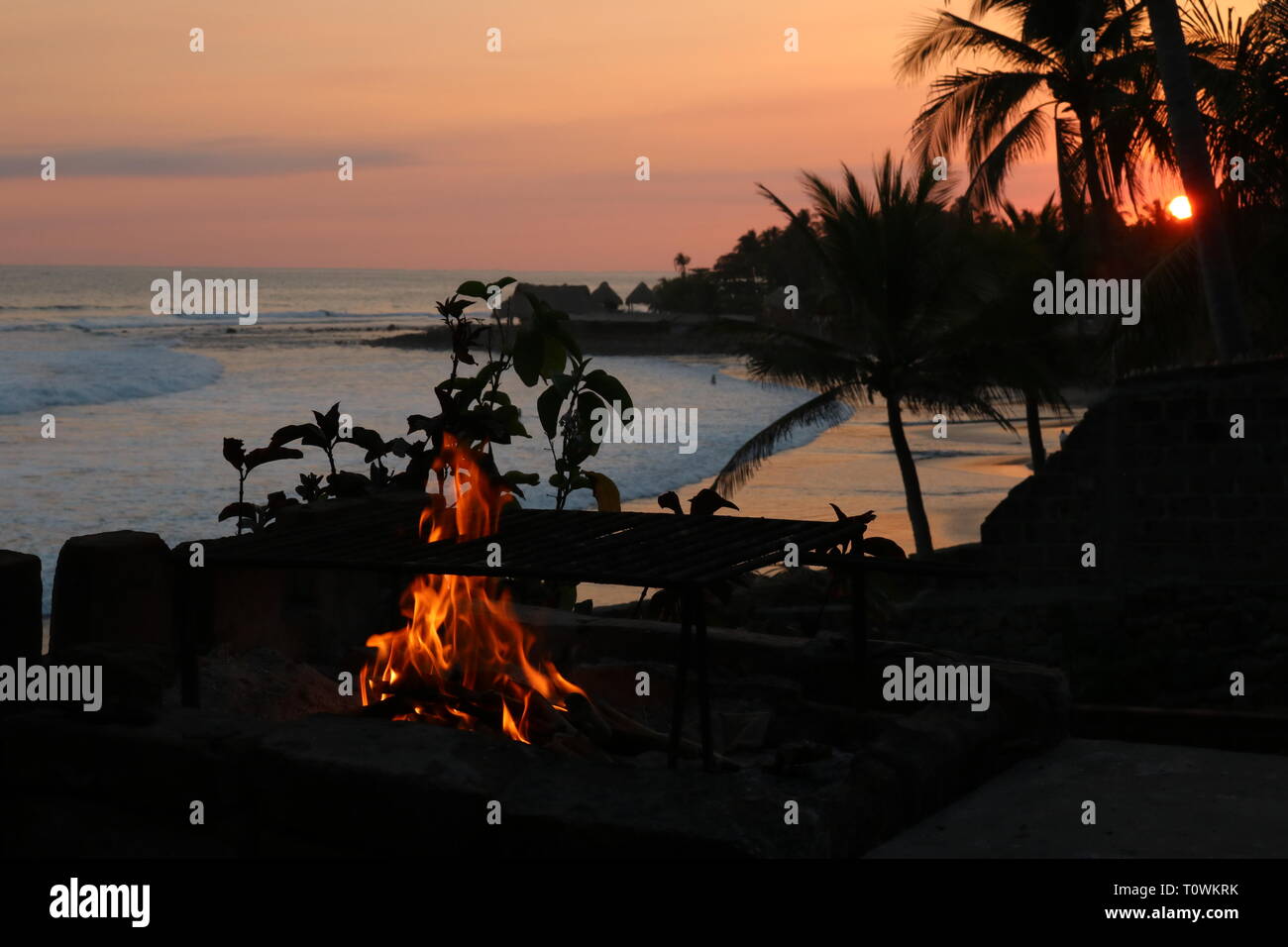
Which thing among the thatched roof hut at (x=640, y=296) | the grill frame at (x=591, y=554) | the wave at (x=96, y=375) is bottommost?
the grill frame at (x=591, y=554)

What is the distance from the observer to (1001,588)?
1244cm

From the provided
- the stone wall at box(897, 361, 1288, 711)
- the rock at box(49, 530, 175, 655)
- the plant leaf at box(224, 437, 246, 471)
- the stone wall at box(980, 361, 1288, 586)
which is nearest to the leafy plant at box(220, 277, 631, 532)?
the plant leaf at box(224, 437, 246, 471)

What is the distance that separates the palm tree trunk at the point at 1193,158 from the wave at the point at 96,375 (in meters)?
24.0

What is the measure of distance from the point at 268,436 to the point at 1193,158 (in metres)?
17.9

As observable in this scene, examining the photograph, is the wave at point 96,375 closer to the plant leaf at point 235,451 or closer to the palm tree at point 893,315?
the palm tree at point 893,315

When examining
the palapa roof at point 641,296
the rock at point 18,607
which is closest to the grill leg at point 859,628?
the rock at point 18,607

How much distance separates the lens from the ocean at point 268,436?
57.1 ft

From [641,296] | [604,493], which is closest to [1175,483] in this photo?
[604,493]

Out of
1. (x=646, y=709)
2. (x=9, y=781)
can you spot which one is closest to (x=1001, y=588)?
(x=646, y=709)

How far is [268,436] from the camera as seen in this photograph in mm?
26828

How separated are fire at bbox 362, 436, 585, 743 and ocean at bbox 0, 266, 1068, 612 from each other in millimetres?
8186

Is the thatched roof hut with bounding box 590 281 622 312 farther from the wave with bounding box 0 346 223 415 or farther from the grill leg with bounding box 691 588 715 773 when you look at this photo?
the grill leg with bounding box 691 588 715 773

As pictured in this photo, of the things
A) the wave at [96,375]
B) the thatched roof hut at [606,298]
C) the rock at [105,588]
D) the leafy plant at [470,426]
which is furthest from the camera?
the thatched roof hut at [606,298]

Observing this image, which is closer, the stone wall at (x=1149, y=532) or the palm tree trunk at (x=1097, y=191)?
the stone wall at (x=1149, y=532)
